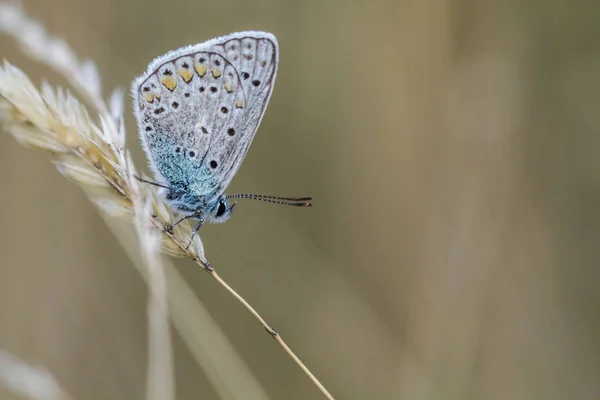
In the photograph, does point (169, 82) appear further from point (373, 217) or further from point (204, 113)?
point (373, 217)

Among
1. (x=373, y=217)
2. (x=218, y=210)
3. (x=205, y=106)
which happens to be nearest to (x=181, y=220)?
(x=218, y=210)

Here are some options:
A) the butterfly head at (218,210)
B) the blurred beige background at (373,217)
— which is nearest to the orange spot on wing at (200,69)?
the butterfly head at (218,210)

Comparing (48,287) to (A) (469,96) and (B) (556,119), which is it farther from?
(B) (556,119)

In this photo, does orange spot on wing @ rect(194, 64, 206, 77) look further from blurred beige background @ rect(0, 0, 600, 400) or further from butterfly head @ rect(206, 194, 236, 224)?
blurred beige background @ rect(0, 0, 600, 400)

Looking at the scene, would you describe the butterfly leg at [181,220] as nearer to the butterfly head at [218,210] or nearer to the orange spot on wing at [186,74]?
the butterfly head at [218,210]

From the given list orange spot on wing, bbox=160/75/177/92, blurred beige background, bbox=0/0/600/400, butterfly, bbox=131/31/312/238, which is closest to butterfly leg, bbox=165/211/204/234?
butterfly, bbox=131/31/312/238
